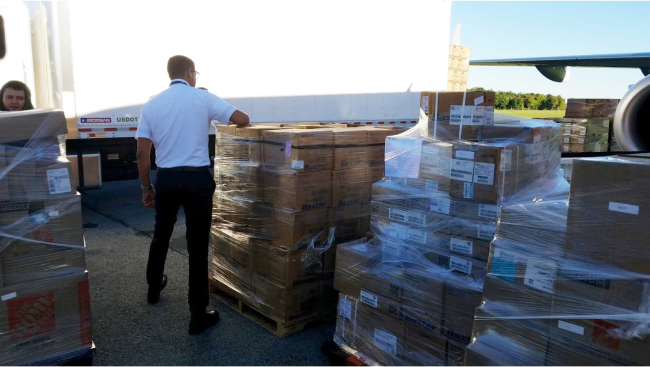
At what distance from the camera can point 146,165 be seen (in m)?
3.55

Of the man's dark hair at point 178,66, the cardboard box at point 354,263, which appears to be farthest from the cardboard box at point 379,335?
the man's dark hair at point 178,66

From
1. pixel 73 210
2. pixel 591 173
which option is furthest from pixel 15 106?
pixel 591 173

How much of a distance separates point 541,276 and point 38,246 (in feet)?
8.35

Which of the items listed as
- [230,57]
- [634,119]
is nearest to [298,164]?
[634,119]

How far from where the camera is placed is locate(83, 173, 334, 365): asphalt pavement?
3184 mm

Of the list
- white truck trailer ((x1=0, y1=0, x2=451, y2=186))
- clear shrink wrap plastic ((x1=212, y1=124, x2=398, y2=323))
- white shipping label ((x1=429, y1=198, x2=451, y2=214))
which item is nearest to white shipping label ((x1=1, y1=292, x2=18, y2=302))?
clear shrink wrap plastic ((x1=212, y1=124, x2=398, y2=323))

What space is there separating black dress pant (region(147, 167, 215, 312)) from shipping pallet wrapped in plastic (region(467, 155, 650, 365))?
1.95 m

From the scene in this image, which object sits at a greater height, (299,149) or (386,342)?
(299,149)

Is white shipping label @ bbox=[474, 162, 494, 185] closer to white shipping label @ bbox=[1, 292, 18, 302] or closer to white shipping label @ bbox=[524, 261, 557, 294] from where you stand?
white shipping label @ bbox=[524, 261, 557, 294]

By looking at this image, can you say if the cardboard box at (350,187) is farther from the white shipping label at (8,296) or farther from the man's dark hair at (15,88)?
the man's dark hair at (15,88)

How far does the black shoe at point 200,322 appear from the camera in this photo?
3.48 metres

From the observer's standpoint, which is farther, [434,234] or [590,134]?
[590,134]

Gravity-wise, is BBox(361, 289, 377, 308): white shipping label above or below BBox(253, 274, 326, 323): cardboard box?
above

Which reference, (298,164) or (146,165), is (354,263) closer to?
(298,164)
